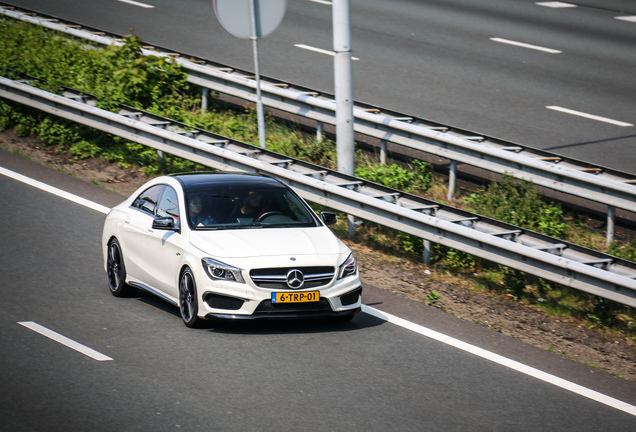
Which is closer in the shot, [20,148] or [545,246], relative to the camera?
[545,246]

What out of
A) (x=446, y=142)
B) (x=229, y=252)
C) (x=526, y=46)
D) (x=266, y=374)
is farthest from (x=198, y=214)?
(x=526, y=46)

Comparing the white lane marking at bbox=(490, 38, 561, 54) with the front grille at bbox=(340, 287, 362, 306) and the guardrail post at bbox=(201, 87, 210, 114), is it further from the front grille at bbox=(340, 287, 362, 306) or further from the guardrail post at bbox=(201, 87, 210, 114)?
the front grille at bbox=(340, 287, 362, 306)

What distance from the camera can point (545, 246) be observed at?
9953mm

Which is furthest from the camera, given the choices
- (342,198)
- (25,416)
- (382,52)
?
(382,52)

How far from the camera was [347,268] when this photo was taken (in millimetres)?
9055

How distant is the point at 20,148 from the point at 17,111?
1.00 metres

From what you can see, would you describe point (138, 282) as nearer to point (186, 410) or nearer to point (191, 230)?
point (191, 230)

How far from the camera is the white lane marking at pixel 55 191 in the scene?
13.2 meters

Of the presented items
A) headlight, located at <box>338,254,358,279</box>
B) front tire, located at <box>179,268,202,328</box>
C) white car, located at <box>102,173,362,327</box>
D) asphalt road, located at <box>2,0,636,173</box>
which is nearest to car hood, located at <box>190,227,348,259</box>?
white car, located at <box>102,173,362,327</box>

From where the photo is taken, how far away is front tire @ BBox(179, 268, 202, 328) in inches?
347

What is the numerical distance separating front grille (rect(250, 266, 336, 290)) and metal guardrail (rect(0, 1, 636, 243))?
Answer: 4092 millimetres

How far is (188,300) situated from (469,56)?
43.2 feet

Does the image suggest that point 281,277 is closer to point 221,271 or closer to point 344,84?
point 221,271

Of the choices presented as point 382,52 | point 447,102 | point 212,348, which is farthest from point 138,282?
point 382,52
